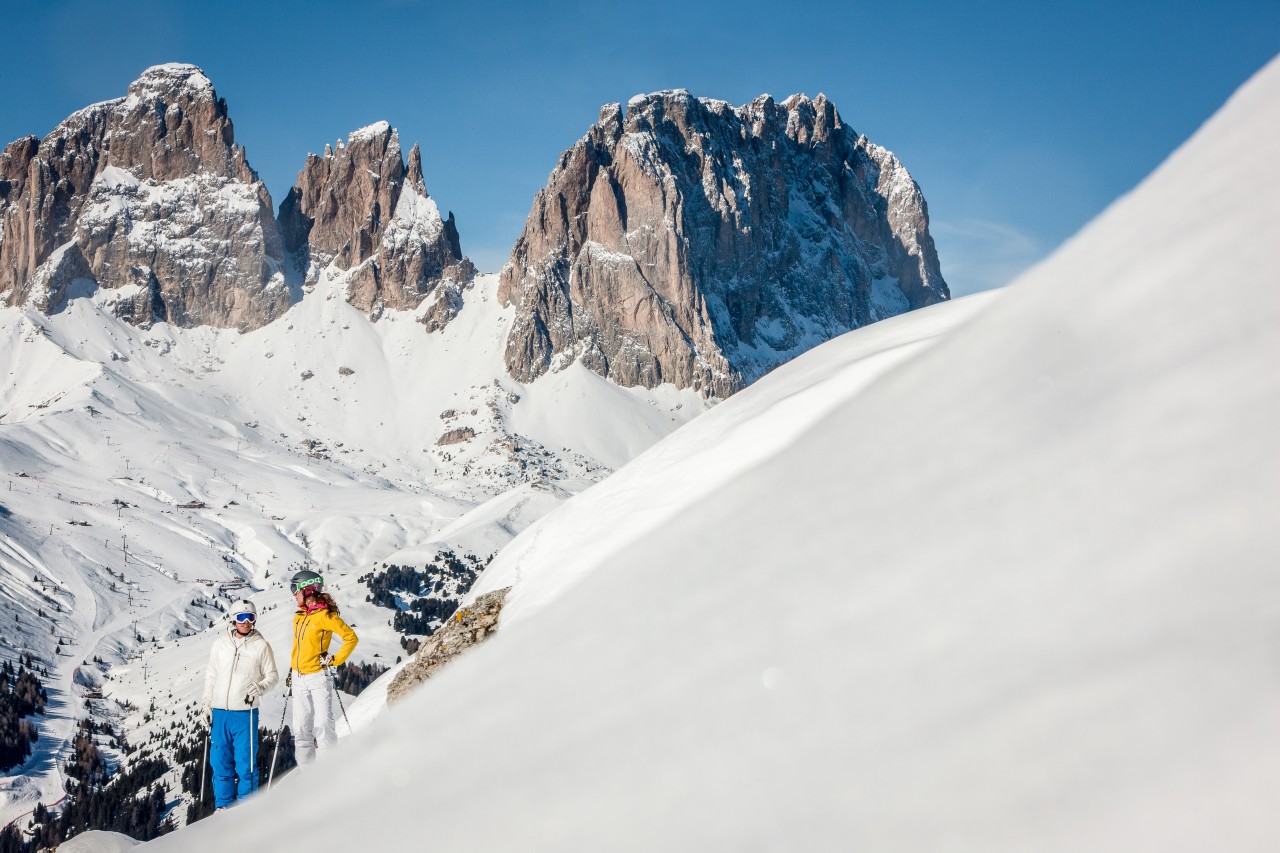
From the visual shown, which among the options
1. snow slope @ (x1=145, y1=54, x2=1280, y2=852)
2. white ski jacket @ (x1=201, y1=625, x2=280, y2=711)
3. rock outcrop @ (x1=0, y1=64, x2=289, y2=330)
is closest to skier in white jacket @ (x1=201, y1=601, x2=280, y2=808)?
white ski jacket @ (x1=201, y1=625, x2=280, y2=711)

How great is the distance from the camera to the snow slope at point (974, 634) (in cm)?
227

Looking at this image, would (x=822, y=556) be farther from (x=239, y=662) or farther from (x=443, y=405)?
(x=443, y=405)

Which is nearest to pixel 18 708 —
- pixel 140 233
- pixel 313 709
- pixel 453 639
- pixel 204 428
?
pixel 453 639

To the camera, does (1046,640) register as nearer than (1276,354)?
Yes

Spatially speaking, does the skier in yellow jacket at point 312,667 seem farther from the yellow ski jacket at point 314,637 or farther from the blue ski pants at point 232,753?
the blue ski pants at point 232,753

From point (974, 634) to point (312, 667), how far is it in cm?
765

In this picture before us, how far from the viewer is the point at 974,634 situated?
2828 millimetres

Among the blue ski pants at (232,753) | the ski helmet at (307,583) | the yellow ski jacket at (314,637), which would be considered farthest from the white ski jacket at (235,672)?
the ski helmet at (307,583)

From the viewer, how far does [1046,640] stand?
8.66ft

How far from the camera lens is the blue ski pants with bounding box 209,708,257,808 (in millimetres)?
8133

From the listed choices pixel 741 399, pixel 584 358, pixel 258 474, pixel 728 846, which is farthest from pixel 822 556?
pixel 584 358

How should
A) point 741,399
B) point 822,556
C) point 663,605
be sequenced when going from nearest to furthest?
point 822,556 → point 663,605 → point 741,399

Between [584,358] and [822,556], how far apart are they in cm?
18283

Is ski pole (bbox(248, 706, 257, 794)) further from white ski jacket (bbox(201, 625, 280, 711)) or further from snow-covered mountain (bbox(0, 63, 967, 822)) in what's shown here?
snow-covered mountain (bbox(0, 63, 967, 822))
